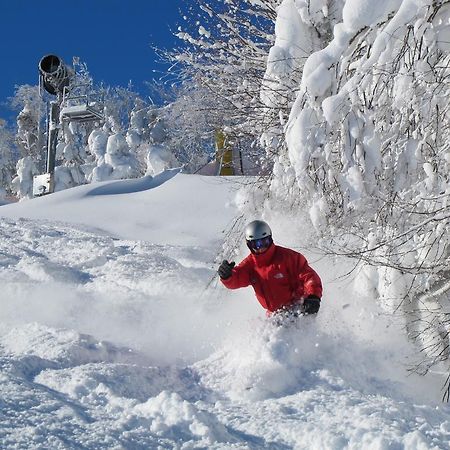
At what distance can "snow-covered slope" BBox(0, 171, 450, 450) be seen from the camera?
11.6ft

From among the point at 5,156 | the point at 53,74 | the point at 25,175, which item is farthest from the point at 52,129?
the point at 5,156

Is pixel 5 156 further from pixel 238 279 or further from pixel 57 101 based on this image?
pixel 238 279

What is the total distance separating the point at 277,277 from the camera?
600 centimetres

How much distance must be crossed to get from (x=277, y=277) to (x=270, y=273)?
81 millimetres

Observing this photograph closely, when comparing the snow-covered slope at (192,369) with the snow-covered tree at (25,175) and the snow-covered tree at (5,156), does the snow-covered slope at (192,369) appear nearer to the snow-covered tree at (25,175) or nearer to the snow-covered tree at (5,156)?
the snow-covered tree at (25,175)

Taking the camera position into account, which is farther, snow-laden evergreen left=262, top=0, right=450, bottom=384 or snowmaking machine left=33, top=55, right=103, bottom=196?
snowmaking machine left=33, top=55, right=103, bottom=196

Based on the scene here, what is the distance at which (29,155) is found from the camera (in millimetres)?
43625

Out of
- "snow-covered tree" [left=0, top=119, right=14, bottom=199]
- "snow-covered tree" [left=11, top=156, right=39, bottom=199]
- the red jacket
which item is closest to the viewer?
the red jacket

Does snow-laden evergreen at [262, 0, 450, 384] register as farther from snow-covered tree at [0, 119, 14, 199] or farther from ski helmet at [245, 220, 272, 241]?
snow-covered tree at [0, 119, 14, 199]

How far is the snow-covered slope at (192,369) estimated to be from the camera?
11.6ft

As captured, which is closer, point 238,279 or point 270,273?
point 270,273

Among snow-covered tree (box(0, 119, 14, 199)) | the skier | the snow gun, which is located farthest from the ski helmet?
snow-covered tree (box(0, 119, 14, 199))

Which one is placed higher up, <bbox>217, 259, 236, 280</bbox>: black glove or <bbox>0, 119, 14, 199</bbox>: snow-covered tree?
<bbox>0, 119, 14, 199</bbox>: snow-covered tree

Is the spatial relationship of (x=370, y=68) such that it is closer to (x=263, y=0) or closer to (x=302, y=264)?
(x=302, y=264)
